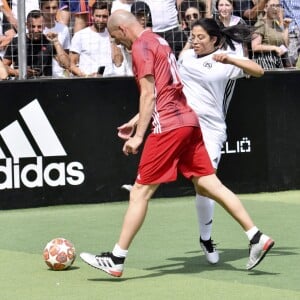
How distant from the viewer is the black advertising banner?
12.0 meters

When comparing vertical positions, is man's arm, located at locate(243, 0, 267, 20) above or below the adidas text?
above

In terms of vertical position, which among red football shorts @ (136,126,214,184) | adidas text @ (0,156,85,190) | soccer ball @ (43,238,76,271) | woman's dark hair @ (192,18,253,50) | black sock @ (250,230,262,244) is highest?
woman's dark hair @ (192,18,253,50)

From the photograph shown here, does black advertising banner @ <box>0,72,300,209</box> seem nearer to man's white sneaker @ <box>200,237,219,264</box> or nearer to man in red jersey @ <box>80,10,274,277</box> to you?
man's white sneaker @ <box>200,237,219,264</box>

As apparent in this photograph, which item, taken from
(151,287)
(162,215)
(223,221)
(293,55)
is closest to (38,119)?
(162,215)

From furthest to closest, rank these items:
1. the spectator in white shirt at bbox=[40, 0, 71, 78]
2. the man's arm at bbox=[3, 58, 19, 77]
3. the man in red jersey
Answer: the spectator in white shirt at bbox=[40, 0, 71, 78] → the man's arm at bbox=[3, 58, 19, 77] → the man in red jersey

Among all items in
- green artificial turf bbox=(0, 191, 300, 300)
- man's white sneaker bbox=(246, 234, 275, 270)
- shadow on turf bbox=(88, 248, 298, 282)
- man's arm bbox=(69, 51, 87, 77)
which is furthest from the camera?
man's arm bbox=(69, 51, 87, 77)

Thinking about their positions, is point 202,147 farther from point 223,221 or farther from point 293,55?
point 293,55

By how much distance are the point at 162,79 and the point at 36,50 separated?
481cm

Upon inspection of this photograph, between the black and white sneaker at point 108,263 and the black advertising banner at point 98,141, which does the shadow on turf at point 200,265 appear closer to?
the black and white sneaker at point 108,263

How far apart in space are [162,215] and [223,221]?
2.79 ft

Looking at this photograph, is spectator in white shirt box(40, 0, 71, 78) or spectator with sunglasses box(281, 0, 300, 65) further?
spectator with sunglasses box(281, 0, 300, 65)

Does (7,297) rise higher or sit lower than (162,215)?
higher

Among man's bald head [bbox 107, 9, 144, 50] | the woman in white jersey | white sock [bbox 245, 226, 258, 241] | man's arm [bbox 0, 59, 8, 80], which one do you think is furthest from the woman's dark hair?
man's arm [bbox 0, 59, 8, 80]

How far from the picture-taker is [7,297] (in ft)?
23.3
